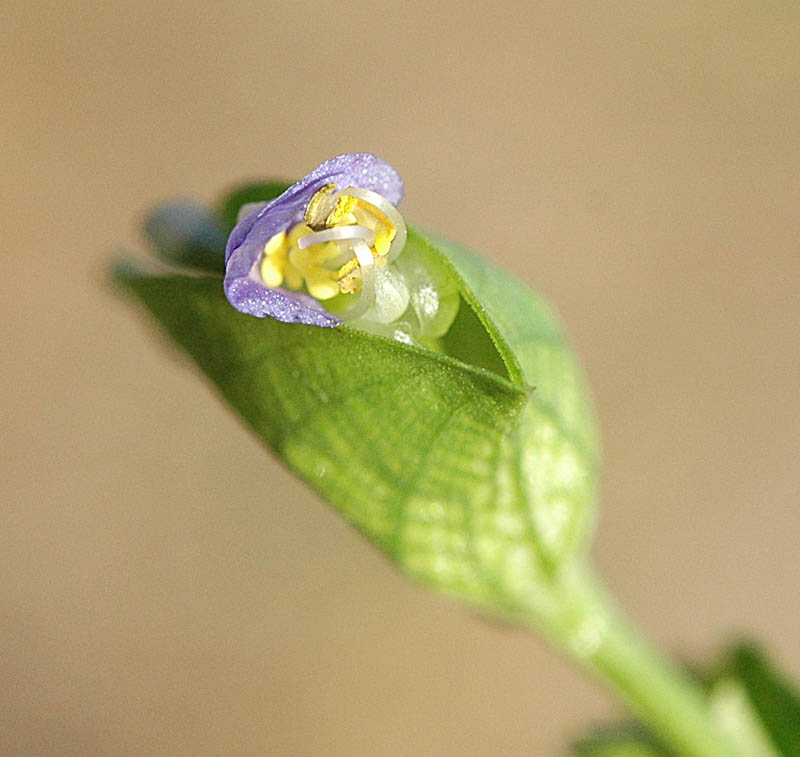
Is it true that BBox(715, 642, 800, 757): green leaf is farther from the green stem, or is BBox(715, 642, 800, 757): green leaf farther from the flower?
the flower

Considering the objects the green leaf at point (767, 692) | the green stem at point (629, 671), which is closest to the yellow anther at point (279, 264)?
the green stem at point (629, 671)

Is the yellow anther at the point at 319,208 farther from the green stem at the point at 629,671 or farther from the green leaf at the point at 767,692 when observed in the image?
the green leaf at the point at 767,692

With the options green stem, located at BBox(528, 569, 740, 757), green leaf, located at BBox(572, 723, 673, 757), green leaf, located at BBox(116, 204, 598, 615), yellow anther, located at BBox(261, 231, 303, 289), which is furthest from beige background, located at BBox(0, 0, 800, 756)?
yellow anther, located at BBox(261, 231, 303, 289)

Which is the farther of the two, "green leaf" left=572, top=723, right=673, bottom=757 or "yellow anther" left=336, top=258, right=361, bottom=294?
"green leaf" left=572, top=723, right=673, bottom=757

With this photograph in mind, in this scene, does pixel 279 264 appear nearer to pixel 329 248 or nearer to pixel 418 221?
pixel 329 248

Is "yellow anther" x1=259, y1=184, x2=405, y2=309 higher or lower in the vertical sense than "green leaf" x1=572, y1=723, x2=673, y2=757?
higher
